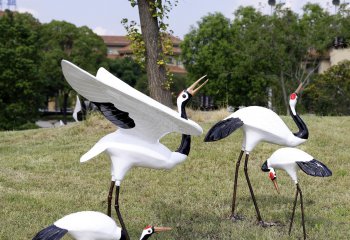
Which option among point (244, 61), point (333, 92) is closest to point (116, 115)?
point (333, 92)

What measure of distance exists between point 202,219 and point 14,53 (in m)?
21.0

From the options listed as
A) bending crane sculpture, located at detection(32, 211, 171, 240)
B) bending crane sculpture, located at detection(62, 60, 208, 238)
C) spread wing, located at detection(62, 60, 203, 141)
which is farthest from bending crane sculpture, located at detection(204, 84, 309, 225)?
bending crane sculpture, located at detection(32, 211, 171, 240)

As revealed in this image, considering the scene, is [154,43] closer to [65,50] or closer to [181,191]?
[181,191]

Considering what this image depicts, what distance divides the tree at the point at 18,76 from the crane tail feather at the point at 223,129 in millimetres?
19492

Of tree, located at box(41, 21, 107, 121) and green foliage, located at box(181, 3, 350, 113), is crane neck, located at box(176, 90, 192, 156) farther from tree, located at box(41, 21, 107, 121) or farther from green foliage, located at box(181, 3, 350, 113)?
tree, located at box(41, 21, 107, 121)

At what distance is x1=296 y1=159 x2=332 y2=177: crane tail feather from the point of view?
446cm

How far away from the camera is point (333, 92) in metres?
22.0

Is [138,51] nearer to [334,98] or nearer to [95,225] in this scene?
[95,225]

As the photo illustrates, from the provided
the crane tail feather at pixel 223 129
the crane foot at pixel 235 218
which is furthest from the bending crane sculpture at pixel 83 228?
the crane foot at pixel 235 218

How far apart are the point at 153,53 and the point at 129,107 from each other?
7095 mm

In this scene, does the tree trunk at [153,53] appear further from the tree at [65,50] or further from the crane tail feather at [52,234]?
the tree at [65,50]

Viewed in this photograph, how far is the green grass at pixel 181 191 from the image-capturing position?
5.21 metres

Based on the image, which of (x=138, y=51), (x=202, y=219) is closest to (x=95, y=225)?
(x=202, y=219)

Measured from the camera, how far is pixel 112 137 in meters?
3.96
